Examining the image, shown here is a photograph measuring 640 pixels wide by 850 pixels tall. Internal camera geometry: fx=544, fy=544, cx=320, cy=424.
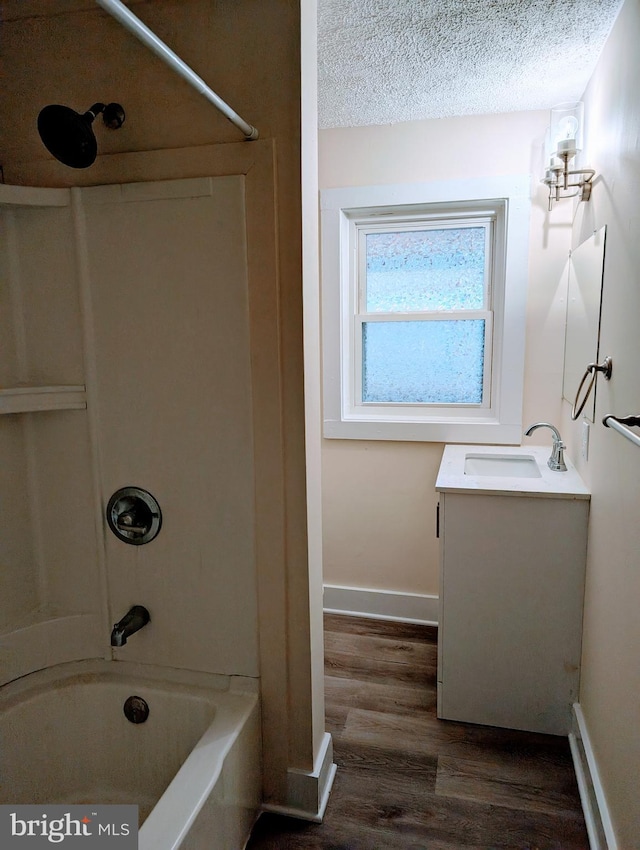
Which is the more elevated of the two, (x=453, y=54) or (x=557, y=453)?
(x=453, y=54)

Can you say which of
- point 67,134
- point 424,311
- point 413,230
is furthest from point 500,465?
point 67,134

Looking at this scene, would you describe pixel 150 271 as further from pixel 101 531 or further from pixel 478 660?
pixel 478 660

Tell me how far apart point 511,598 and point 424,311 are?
4.55 feet

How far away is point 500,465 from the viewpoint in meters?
2.48

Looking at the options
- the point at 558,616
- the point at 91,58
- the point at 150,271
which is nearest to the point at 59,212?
the point at 150,271

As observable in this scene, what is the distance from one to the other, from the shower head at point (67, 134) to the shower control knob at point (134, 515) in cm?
89

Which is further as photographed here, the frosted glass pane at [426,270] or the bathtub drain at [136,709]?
the frosted glass pane at [426,270]

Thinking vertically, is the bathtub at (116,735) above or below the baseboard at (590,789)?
above

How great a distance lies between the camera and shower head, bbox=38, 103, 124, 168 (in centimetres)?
115

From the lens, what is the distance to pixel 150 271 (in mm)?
1516

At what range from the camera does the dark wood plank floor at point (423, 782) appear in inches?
61.6

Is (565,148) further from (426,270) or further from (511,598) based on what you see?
(511,598)

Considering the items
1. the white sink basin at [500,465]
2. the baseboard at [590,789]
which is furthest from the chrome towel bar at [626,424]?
the white sink basin at [500,465]

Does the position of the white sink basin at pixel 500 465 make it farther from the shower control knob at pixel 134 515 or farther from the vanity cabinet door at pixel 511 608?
the shower control knob at pixel 134 515
